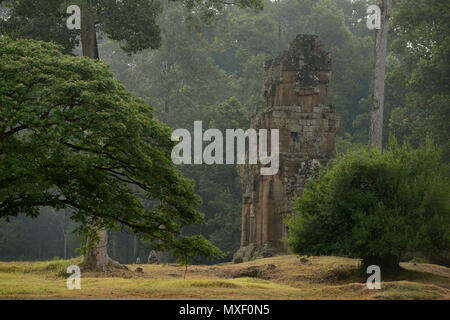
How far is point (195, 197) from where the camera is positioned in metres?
13.5

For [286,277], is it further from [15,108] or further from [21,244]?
[21,244]

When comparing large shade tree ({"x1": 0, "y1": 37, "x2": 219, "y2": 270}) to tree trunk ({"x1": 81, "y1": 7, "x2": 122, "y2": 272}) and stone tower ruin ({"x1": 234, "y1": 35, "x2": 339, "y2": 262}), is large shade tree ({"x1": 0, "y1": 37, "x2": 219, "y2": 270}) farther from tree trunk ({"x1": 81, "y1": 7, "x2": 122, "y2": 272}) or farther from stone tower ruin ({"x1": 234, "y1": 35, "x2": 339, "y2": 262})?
stone tower ruin ({"x1": 234, "y1": 35, "x2": 339, "y2": 262})

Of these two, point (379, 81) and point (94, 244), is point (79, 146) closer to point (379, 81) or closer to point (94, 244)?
point (94, 244)

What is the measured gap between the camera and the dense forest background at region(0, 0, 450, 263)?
44469mm

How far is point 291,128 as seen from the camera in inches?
1088

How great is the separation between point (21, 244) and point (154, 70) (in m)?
18.8

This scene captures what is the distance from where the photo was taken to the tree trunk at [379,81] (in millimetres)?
29422

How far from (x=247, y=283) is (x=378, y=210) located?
3.83 metres

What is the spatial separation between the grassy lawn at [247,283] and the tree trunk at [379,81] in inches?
365

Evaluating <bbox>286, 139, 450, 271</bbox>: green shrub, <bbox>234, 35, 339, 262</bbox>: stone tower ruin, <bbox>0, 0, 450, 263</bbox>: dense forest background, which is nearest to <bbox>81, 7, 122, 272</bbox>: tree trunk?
<bbox>234, 35, 339, 262</bbox>: stone tower ruin

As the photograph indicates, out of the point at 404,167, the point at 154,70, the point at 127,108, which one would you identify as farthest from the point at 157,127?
the point at 154,70

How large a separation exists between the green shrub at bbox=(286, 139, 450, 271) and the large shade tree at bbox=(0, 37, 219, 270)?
459 cm

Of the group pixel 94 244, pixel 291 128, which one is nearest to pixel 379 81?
pixel 291 128

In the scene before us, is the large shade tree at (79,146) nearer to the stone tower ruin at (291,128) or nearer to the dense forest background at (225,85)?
the stone tower ruin at (291,128)
